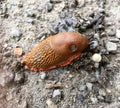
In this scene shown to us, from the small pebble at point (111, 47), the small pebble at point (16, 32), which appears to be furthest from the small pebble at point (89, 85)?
the small pebble at point (16, 32)

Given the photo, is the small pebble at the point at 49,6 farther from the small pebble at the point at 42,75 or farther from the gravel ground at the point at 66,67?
the small pebble at the point at 42,75

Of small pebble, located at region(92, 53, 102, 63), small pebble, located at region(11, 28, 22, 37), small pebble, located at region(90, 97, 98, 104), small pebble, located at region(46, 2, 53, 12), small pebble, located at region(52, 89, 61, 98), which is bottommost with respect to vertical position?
small pebble, located at region(90, 97, 98, 104)

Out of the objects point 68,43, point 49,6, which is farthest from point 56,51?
point 49,6

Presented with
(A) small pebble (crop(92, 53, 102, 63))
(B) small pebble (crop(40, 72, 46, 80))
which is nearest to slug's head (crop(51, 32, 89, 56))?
(A) small pebble (crop(92, 53, 102, 63))

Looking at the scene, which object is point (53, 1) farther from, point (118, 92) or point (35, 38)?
point (118, 92)

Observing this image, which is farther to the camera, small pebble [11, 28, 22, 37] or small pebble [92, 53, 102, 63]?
small pebble [11, 28, 22, 37]

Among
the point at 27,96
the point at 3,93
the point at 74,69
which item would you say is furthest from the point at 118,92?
the point at 3,93

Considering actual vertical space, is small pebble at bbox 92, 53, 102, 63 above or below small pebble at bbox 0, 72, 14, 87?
above

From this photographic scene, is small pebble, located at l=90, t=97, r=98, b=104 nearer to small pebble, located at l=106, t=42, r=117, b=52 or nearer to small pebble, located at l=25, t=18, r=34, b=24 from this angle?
small pebble, located at l=106, t=42, r=117, b=52
